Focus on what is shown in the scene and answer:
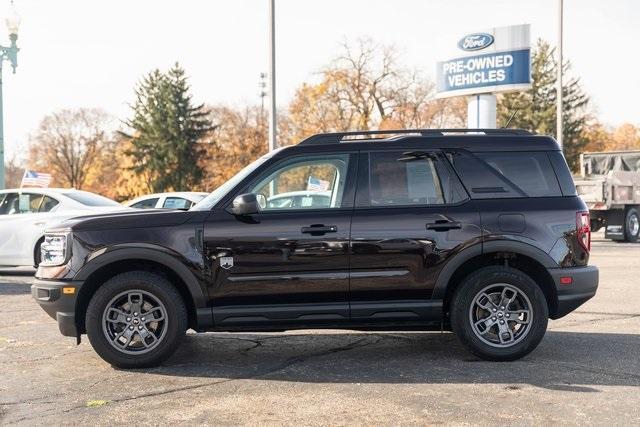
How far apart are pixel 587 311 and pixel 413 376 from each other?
13.4ft

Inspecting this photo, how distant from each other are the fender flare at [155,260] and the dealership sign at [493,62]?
75.6ft

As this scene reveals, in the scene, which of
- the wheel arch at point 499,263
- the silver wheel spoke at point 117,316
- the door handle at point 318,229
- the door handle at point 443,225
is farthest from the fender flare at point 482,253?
the silver wheel spoke at point 117,316

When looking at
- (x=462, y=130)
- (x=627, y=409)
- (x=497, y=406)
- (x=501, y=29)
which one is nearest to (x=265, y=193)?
(x=462, y=130)

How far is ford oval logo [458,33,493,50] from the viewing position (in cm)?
2702

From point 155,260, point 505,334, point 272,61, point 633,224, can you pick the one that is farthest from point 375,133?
point 633,224

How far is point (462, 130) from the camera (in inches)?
255

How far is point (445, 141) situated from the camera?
6.24m

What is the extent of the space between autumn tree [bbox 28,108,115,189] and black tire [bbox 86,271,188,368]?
77549 millimetres

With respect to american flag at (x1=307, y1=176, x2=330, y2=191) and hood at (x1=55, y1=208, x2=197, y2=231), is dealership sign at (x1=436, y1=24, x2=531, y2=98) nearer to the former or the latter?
american flag at (x1=307, y1=176, x2=330, y2=191)

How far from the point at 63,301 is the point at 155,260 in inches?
32.9

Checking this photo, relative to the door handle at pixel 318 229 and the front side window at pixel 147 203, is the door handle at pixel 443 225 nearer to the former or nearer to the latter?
the door handle at pixel 318 229

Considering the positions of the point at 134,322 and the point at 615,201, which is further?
the point at 615,201

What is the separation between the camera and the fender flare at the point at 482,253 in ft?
19.5

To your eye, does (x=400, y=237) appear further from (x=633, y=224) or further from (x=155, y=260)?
(x=633, y=224)
